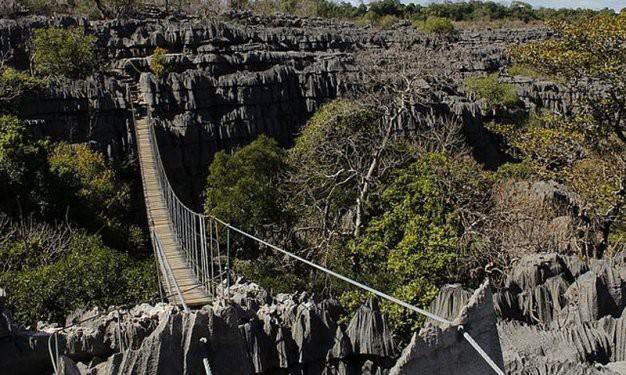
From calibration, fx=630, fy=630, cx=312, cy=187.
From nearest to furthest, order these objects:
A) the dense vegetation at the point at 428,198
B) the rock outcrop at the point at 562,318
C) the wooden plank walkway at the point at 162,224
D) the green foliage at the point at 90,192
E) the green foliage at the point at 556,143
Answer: the rock outcrop at the point at 562,318 → the wooden plank walkway at the point at 162,224 → the dense vegetation at the point at 428,198 → the green foliage at the point at 556,143 → the green foliage at the point at 90,192

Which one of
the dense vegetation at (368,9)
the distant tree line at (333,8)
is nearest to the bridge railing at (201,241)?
the distant tree line at (333,8)

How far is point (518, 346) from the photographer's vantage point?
3.61m

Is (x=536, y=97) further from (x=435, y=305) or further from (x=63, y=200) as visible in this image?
(x=435, y=305)

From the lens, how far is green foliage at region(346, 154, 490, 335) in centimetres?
730

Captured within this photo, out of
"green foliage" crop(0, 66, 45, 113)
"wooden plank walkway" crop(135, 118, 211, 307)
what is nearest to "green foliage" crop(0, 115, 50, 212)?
"wooden plank walkway" crop(135, 118, 211, 307)

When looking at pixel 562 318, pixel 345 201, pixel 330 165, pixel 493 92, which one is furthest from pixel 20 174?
pixel 493 92

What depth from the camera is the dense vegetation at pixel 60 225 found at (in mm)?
7039

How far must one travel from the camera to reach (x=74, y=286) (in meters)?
7.07

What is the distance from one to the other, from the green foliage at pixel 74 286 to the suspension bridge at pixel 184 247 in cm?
48

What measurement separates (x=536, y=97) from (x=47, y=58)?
14921 mm

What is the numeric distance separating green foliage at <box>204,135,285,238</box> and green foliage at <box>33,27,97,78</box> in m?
6.99

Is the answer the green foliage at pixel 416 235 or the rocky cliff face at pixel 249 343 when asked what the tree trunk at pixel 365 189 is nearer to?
the green foliage at pixel 416 235

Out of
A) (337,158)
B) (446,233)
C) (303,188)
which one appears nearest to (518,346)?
(446,233)

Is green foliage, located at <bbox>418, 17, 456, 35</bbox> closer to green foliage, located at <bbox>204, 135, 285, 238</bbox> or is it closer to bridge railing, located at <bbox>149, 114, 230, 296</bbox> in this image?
green foliage, located at <bbox>204, 135, 285, 238</bbox>
